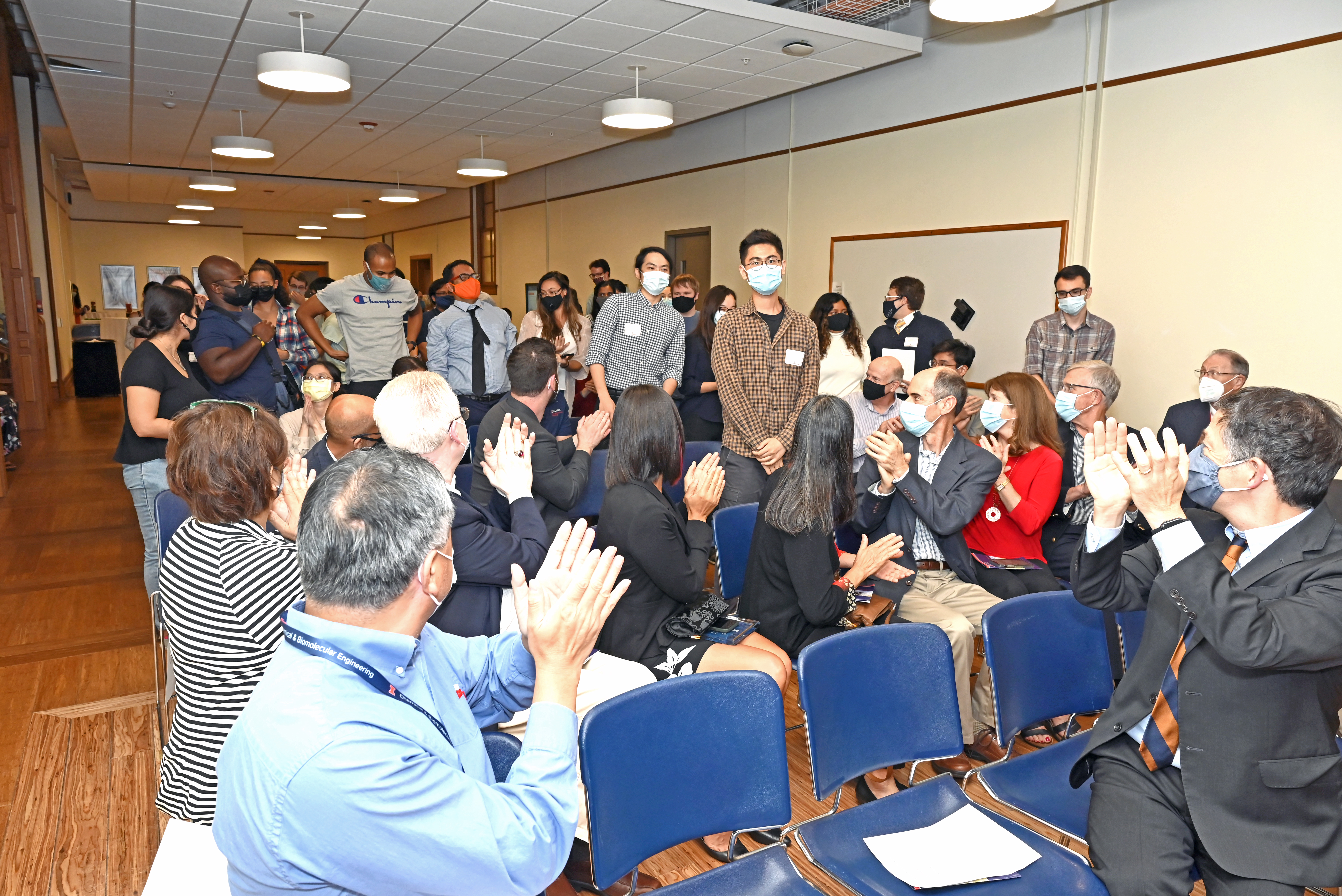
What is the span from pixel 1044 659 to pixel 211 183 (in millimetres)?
12755

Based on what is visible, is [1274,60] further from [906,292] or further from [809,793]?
[809,793]

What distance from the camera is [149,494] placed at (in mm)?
3906

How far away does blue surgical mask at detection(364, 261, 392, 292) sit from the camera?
215 inches

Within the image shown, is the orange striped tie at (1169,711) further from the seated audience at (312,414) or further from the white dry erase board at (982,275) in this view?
the white dry erase board at (982,275)

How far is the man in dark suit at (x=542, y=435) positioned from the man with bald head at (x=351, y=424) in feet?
1.42

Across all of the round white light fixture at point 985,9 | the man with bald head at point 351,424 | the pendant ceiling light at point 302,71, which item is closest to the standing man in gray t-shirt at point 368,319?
the pendant ceiling light at point 302,71

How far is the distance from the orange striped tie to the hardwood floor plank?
2.89 m

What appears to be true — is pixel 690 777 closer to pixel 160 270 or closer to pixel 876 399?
pixel 876 399

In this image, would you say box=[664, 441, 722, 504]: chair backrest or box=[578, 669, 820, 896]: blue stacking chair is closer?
box=[578, 669, 820, 896]: blue stacking chair

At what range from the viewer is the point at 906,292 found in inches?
234

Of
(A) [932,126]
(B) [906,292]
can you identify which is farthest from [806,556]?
(A) [932,126]

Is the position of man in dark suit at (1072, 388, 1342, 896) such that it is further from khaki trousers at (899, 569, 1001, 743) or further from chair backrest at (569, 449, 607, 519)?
chair backrest at (569, 449, 607, 519)

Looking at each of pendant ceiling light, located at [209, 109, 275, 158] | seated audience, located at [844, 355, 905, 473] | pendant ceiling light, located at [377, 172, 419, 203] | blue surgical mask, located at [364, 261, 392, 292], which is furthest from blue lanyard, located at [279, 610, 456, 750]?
pendant ceiling light, located at [377, 172, 419, 203]

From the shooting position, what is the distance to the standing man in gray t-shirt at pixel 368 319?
18.0ft
